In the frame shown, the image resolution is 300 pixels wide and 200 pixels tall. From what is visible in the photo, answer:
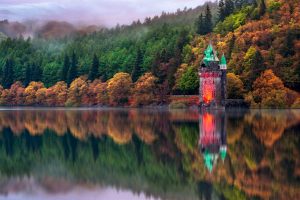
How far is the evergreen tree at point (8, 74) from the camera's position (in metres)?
169

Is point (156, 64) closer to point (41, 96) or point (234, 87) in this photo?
point (234, 87)

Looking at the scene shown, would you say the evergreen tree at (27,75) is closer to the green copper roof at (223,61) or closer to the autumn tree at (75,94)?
the autumn tree at (75,94)

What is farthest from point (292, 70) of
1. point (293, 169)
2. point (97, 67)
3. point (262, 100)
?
point (293, 169)

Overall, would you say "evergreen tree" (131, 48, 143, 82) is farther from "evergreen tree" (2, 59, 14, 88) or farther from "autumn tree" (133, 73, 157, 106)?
"evergreen tree" (2, 59, 14, 88)

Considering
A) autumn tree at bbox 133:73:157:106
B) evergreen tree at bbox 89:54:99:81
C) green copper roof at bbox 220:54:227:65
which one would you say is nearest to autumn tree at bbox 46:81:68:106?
evergreen tree at bbox 89:54:99:81

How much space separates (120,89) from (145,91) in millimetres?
10226

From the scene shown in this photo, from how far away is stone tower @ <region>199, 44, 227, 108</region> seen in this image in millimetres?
105125

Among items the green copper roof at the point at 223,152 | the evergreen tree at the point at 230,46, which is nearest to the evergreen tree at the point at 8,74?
the evergreen tree at the point at 230,46

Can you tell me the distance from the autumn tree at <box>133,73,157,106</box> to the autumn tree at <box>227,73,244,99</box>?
70.8ft

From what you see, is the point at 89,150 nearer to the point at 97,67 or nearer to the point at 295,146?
the point at 295,146

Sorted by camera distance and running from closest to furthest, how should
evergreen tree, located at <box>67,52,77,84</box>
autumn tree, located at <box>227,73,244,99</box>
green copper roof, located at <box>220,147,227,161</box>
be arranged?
green copper roof, located at <box>220,147,227,161</box> < autumn tree, located at <box>227,73,244,99</box> < evergreen tree, located at <box>67,52,77,84</box>

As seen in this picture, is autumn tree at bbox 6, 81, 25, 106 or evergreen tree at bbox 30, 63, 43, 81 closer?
autumn tree at bbox 6, 81, 25, 106

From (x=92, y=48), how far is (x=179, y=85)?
3243 inches

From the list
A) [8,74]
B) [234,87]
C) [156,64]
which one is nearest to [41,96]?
[8,74]
